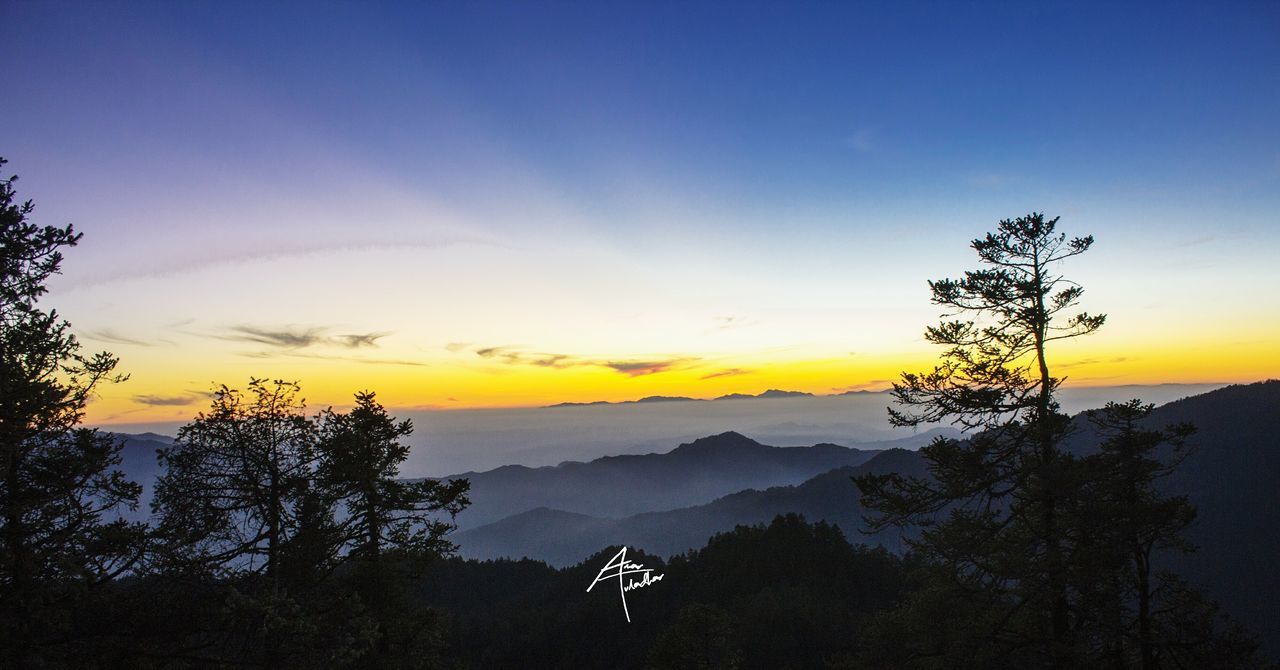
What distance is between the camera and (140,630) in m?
9.27

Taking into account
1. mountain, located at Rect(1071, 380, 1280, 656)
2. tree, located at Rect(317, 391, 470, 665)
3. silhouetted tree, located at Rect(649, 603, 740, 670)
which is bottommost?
mountain, located at Rect(1071, 380, 1280, 656)

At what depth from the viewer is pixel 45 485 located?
9148 mm

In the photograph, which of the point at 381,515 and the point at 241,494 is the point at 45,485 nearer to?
the point at 241,494

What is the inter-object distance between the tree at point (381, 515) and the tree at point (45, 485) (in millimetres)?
3572

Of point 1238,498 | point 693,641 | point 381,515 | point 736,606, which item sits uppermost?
point 381,515

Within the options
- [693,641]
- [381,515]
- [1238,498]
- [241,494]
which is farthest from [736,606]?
[1238,498]

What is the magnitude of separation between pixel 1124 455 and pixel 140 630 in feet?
61.1

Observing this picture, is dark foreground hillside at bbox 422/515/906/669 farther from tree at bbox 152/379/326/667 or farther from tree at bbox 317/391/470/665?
tree at bbox 152/379/326/667

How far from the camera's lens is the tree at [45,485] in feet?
27.3

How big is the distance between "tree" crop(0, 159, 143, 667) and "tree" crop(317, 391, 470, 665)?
357cm

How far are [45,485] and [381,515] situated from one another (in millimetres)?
6073

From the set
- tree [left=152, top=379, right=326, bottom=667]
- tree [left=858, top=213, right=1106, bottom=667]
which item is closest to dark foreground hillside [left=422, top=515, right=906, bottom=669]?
tree [left=858, top=213, right=1106, bottom=667]

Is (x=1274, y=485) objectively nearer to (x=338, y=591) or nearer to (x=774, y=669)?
(x=774, y=669)

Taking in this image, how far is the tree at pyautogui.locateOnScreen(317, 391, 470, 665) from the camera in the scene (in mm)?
12438
